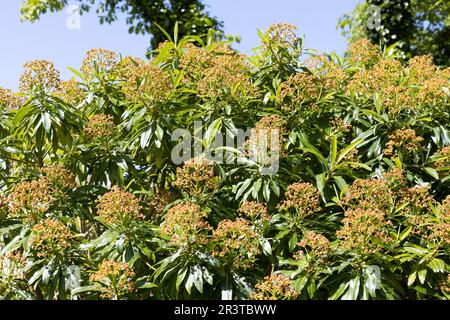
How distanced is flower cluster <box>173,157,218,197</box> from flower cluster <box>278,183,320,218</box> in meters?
0.39

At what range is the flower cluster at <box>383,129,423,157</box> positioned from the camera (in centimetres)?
320

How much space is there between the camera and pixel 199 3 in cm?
1038

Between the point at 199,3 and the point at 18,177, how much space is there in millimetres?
7398

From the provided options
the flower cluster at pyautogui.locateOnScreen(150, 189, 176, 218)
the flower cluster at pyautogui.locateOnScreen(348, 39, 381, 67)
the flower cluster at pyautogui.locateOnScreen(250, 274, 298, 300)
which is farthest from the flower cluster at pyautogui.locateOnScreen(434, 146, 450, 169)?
the flower cluster at pyautogui.locateOnScreen(150, 189, 176, 218)

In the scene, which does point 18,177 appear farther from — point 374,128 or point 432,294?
point 432,294

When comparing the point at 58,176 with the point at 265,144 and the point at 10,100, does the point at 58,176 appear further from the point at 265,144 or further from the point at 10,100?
the point at 265,144

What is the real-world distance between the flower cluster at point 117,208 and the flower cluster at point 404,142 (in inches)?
54.0

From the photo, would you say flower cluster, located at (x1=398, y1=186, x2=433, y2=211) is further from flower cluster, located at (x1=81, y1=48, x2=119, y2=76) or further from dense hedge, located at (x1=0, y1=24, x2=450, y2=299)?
flower cluster, located at (x1=81, y1=48, x2=119, y2=76)

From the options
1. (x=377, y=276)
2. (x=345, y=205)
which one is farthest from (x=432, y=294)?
(x=345, y=205)

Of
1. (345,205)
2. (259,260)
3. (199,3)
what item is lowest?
(259,260)

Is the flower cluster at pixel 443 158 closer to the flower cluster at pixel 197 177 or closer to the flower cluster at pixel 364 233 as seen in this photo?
the flower cluster at pixel 364 233

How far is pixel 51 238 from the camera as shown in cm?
292

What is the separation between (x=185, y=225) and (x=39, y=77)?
1.28 m
